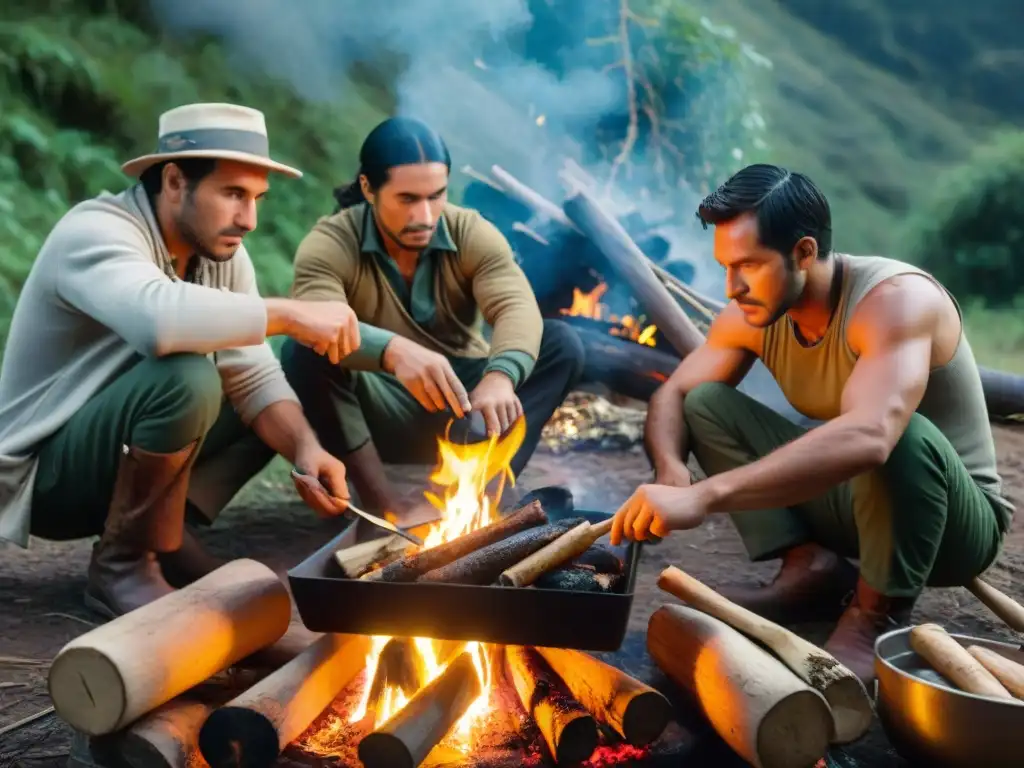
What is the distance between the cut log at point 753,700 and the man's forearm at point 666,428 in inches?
42.1

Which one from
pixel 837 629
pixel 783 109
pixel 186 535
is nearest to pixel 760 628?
pixel 837 629

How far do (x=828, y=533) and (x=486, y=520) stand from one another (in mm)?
1325

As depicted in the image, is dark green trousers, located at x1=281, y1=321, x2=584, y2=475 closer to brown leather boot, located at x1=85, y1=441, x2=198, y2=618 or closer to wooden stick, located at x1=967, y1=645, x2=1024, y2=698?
brown leather boot, located at x1=85, y1=441, x2=198, y2=618

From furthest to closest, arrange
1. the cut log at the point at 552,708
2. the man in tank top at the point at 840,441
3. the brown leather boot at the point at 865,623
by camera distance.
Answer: the brown leather boot at the point at 865,623 → the man in tank top at the point at 840,441 → the cut log at the point at 552,708

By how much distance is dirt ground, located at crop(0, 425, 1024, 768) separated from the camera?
284 cm

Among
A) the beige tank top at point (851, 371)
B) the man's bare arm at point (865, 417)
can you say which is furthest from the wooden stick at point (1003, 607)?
the man's bare arm at point (865, 417)

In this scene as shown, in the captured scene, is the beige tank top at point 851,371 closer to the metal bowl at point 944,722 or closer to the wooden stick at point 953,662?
the wooden stick at point 953,662

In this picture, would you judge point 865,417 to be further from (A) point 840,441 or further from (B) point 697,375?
(B) point 697,375

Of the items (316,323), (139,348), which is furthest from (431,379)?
(139,348)

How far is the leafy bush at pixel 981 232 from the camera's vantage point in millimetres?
11125

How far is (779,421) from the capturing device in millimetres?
3643

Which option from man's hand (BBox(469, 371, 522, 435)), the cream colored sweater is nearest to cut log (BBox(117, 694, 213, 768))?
the cream colored sweater

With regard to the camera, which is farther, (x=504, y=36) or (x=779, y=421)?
(x=504, y=36)

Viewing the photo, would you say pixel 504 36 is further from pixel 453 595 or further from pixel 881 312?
pixel 453 595
